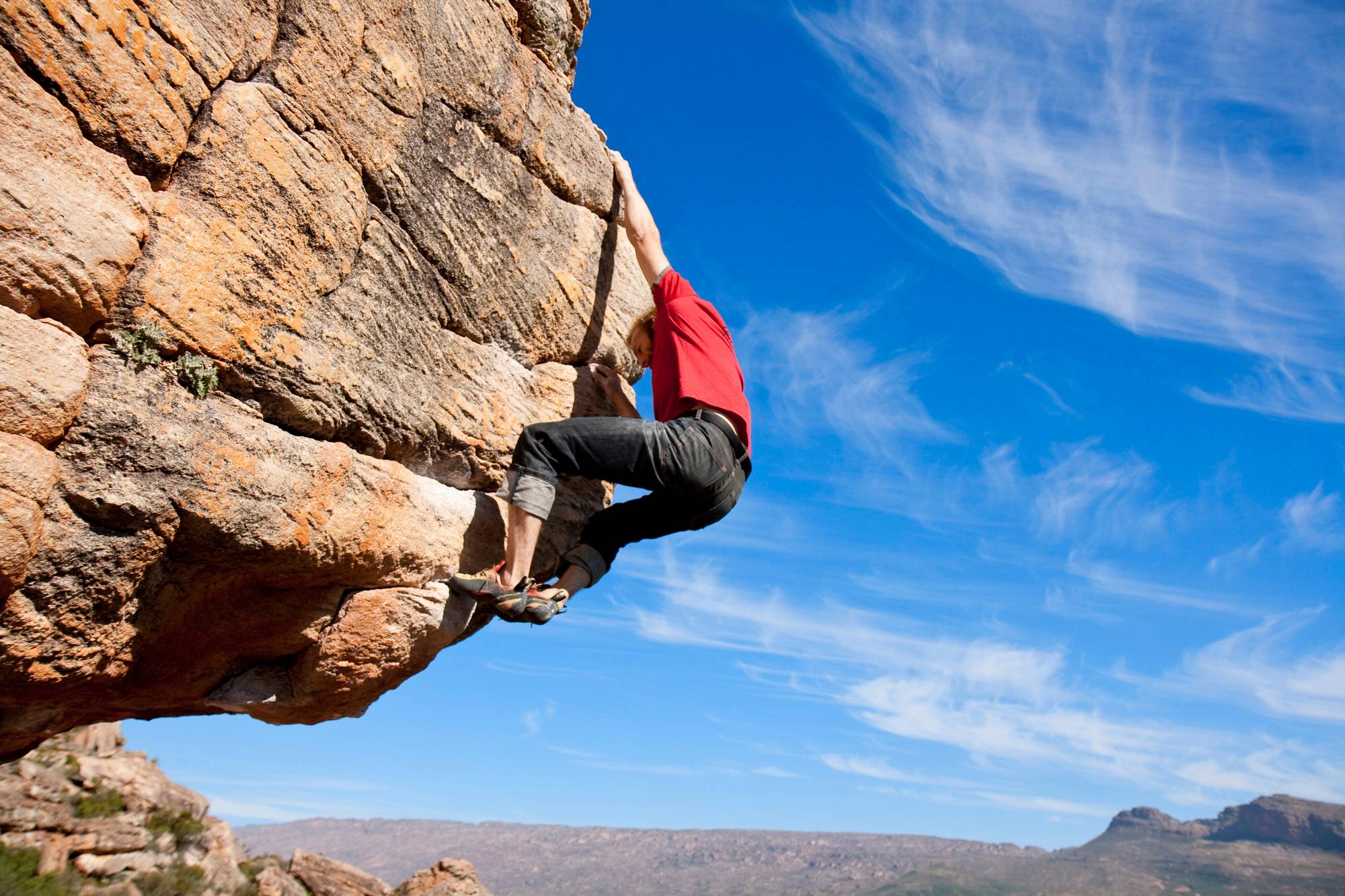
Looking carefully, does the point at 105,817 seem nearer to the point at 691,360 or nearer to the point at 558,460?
the point at 558,460

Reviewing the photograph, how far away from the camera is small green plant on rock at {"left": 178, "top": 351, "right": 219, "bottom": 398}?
4.72 metres

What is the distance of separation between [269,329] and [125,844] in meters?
20.9

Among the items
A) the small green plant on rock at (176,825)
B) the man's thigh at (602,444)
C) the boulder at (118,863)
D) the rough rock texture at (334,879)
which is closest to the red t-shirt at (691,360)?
the man's thigh at (602,444)

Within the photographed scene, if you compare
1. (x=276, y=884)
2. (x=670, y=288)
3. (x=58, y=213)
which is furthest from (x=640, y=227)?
(x=276, y=884)

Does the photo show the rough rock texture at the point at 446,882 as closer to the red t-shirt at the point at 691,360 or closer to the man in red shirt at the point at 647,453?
the man in red shirt at the point at 647,453

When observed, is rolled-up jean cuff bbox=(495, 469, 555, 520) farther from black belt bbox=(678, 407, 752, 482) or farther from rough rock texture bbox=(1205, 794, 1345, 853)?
rough rock texture bbox=(1205, 794, 1345, 853)

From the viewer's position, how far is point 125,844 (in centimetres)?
2116

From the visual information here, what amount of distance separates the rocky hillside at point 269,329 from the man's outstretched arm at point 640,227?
0.22 m

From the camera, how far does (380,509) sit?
574cm

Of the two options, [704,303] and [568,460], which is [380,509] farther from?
[704,303]

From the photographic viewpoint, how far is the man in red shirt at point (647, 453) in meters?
6.07

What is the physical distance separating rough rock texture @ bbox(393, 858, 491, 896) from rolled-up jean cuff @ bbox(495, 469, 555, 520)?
76.9 feet

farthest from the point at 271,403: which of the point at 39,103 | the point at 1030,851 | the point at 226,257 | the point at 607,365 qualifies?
the point at 1030,851

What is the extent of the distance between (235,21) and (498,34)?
205 centimetres
